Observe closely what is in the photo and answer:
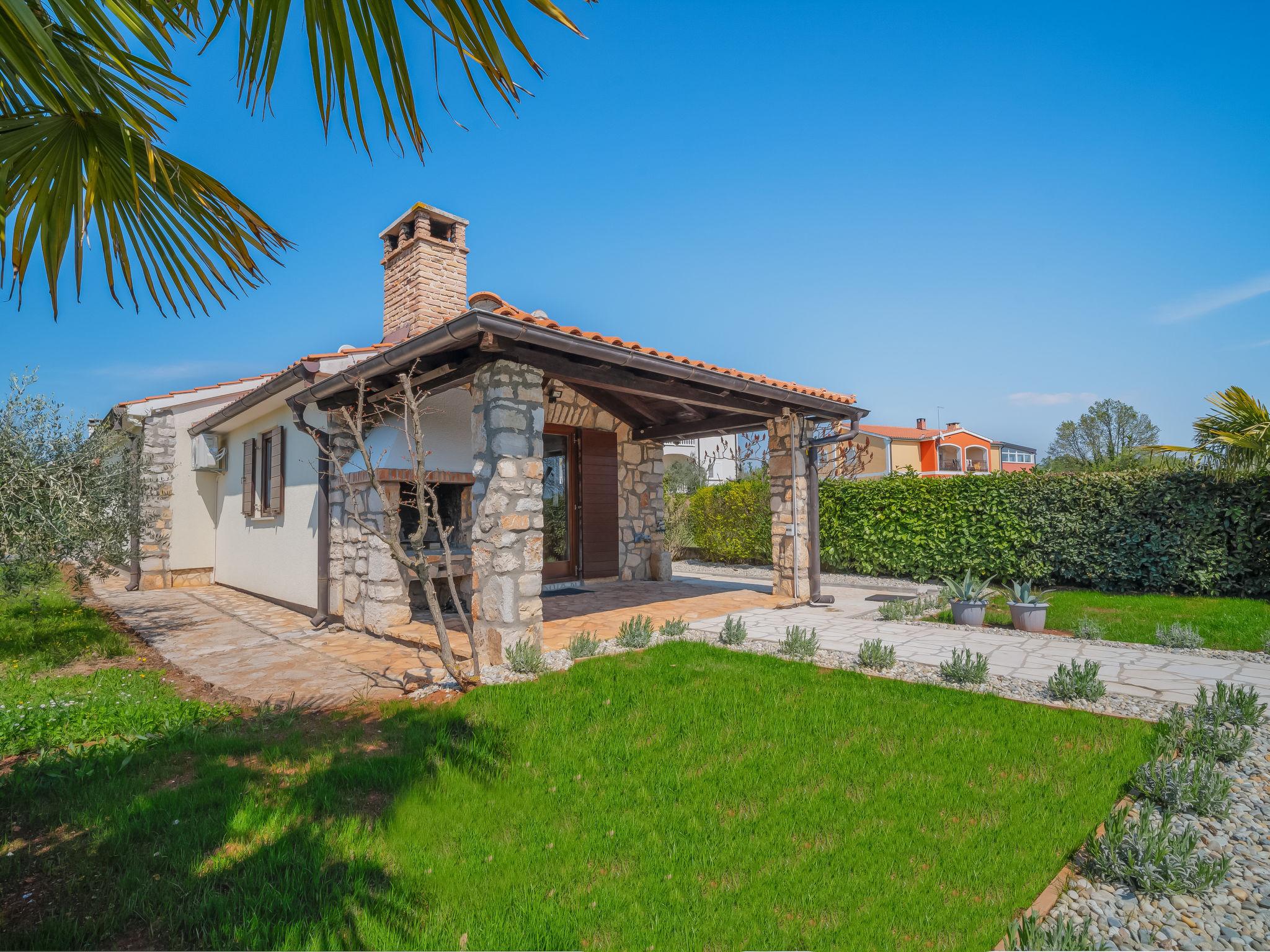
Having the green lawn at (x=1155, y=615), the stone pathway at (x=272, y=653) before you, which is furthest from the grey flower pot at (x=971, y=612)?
the stone pathway at (x=272, y=653)

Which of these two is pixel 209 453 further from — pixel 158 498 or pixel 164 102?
pixel 164 102

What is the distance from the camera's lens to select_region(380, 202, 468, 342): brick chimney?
29.6 ft

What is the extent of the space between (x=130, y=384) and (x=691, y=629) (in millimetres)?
11940

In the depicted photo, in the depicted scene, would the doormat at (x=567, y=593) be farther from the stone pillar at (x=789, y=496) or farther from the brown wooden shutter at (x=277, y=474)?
the brown wooden shutter at (x=277, y=474)

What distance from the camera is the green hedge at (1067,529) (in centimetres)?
866

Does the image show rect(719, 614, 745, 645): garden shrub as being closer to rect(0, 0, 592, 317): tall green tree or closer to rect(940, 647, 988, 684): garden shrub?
rect(940, 647, 988, 684): garden shrub

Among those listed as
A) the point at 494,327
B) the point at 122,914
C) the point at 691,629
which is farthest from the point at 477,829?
the point at 691,629

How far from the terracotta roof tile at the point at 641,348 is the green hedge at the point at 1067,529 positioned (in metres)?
3.73

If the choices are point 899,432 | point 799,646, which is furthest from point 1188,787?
point 899,432

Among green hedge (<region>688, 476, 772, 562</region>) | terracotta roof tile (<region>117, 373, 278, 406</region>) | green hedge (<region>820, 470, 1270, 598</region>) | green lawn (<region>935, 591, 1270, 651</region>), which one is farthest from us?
green hedge (<region>688, 476, 772, 562</region>)

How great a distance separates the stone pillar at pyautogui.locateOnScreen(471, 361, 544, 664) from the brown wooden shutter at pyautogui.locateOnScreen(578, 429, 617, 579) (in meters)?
4.69

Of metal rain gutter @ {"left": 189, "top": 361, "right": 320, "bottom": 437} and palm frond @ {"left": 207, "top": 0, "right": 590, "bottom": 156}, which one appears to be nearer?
palm frond @ {"left": 207, "top": 0, "right": 590, "bottom": 156}

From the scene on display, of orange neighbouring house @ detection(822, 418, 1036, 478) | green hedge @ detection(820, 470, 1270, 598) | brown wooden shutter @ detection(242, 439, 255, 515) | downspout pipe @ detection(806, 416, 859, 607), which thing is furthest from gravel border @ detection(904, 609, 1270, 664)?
orange neighbouring house @ detection(822, 418, 1036, 478)

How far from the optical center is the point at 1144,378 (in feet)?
38.1
